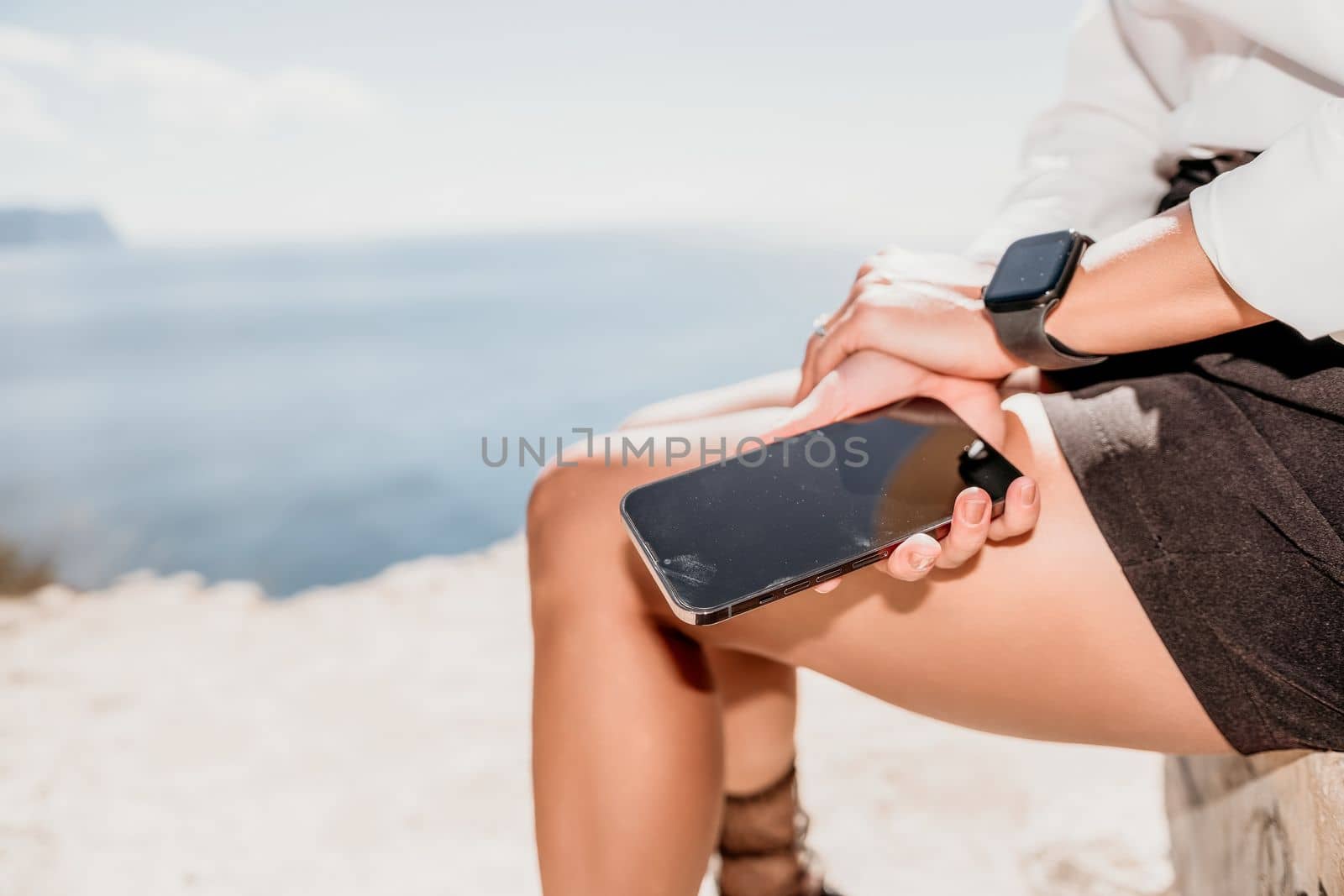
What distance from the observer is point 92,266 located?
9531mm

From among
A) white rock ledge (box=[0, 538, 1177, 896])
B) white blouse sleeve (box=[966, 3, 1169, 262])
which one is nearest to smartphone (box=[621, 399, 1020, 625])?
white blouse sleeve (box=[966, 3, 1169, 262])

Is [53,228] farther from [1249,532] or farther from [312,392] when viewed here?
[1249,532]

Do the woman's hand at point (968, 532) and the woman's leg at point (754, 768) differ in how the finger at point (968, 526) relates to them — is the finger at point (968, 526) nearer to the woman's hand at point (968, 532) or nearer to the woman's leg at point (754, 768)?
the woman's hand at point (968, 532)

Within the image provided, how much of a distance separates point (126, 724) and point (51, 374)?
427 centimetres

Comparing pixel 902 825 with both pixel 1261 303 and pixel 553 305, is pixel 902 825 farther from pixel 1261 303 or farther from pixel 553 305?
pixel 553 305

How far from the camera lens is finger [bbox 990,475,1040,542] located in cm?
47

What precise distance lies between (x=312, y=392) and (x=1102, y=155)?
4.52 m

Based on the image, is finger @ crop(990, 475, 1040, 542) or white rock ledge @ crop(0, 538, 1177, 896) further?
white rock ledge @ crop(0, 538, 1177, 896)

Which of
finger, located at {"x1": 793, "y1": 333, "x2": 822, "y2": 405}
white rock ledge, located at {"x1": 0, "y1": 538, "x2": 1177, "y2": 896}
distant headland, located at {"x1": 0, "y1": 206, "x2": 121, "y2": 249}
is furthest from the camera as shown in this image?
distant headland, located at {"x1": 0, "y1": 206, "x2": 121, "y2": 249}

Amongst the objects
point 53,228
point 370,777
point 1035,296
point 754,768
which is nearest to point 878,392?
point 1035,296

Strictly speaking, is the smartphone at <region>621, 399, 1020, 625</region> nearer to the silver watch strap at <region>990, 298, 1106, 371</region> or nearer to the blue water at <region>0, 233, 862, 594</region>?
the silver watch strap at <region>990, 298, 1106, 371</region>

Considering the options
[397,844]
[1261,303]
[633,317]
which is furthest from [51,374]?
[1261,303]
